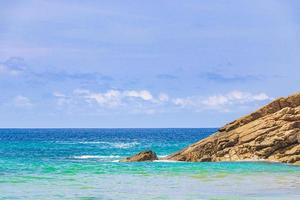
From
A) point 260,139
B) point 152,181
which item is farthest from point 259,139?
point 152,181

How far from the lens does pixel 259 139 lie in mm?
68500

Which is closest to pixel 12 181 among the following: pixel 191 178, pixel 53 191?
pixel 53 191

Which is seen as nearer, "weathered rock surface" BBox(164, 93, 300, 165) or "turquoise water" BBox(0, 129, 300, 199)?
"turquoise water" BBox(0, 129, 300, 199)

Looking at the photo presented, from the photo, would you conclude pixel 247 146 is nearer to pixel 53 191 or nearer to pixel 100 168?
pixel 100 168

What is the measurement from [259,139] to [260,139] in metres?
0.11

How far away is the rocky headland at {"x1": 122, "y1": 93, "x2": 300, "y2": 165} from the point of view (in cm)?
6738

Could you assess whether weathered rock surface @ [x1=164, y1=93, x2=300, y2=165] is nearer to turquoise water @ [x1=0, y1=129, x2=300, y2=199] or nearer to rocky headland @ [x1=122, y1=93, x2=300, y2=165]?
rocky headland @ [x1=122, y1=93, x2=300, y2=165]

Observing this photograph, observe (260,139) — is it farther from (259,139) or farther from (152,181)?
(152,181)

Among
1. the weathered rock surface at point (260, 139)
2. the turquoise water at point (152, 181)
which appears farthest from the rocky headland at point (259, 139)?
the turquoise water at point (152, 181)

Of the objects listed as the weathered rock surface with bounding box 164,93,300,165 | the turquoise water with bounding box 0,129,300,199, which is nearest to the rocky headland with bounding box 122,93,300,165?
the weathered rock surface with bounding box 164,93,300,165

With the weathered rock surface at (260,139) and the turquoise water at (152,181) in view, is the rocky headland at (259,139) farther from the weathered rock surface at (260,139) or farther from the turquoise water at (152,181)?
the turquoise water at (152,181)

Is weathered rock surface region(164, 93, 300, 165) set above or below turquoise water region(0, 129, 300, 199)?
above

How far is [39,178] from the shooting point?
52.3 meters

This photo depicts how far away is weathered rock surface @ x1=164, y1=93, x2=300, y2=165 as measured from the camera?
221 ft
